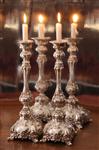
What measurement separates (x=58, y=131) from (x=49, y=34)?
3.24 feet

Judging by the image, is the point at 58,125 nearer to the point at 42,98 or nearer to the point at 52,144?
the point at 52,144

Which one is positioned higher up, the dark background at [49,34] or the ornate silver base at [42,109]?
the dark background at [49,34]

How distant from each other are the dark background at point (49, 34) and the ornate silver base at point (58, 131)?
805mm

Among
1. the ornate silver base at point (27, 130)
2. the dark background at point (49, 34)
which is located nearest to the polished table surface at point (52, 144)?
the ornate silver base at point (27, 130)

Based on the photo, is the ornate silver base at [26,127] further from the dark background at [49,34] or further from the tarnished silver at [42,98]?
the dark background at [49,34]

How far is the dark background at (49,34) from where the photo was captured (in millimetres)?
2121

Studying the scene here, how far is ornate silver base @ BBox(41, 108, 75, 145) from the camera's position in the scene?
1.33 metres

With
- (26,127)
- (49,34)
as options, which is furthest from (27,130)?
(49,34)

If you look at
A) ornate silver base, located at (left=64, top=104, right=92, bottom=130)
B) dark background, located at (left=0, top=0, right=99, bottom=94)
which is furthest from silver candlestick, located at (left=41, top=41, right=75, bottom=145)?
dark background, located at (left=0, top=0, right=99, bottom=94)

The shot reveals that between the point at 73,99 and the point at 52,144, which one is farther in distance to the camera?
the point at 73,99

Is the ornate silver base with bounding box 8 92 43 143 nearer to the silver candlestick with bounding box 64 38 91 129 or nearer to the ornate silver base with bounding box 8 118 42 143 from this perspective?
the ornate silver base with bounding box 8 118 42 143

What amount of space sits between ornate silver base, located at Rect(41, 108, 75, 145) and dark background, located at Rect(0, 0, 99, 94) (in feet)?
2.64

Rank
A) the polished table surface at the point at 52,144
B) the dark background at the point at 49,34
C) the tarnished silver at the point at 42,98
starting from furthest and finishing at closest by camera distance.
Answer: the dark background at the point at 49,34 → the tarnished silver at the point at 42,98 → the polished table surface at the point at 52,144

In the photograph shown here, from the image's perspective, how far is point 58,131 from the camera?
1.33 m
